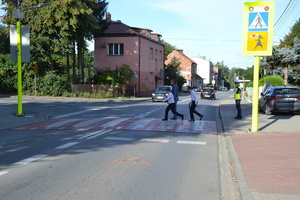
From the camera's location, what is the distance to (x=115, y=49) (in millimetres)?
40406

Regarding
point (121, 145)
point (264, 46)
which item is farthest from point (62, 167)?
point (264, 46)

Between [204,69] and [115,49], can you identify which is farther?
A: [204,69]

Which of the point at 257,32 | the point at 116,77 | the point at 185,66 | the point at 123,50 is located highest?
the point at 185,66

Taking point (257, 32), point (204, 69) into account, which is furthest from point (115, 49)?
point (204, 69)

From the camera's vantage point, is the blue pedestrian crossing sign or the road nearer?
the road

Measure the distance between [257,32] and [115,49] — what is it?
31.3 meters

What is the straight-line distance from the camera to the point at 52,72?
31562 mm

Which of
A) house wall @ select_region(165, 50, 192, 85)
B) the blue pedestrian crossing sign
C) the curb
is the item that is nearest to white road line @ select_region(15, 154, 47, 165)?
the curb

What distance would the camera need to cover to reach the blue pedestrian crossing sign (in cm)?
1016

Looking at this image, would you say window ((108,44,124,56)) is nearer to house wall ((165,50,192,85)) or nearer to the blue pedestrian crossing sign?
the blue pedestrian crossing sign

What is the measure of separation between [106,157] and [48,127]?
576cm

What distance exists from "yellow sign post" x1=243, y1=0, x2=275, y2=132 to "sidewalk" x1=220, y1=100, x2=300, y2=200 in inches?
44.2

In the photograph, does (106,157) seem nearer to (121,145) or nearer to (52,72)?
(121,145)

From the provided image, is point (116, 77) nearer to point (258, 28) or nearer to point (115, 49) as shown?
point (115, 49)
